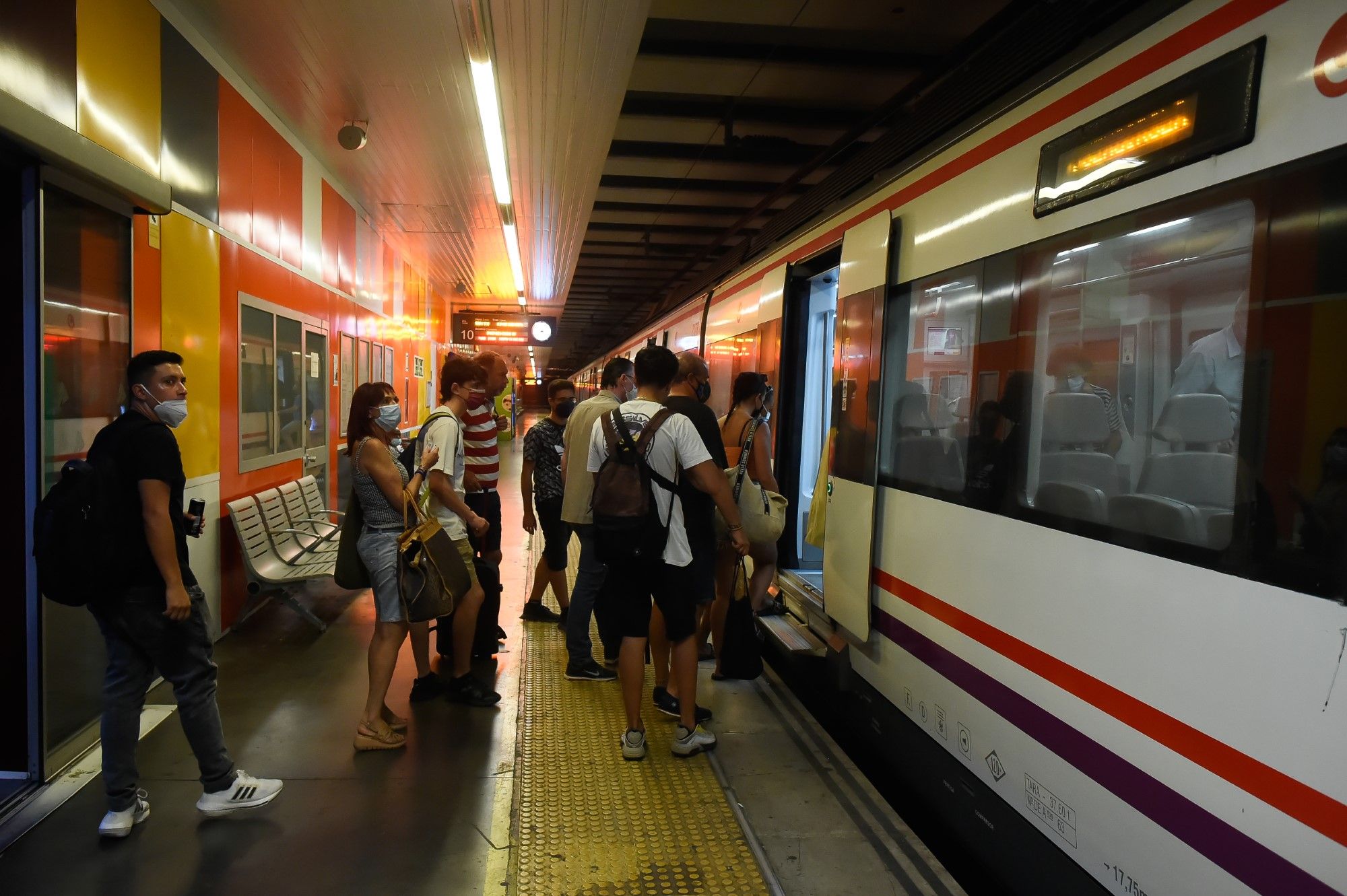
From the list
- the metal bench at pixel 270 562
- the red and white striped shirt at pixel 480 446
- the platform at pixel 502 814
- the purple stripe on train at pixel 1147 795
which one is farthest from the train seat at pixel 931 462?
the metal bench at pixel 270 562

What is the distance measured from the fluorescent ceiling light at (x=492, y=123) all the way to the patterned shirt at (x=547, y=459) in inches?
83.2

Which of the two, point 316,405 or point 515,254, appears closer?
point 316,405

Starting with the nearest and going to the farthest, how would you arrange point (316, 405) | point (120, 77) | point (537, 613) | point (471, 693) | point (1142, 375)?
point (1142, 375) → point (120, 77) → point (471, 693) → point (537, 613) → point (316, 405)

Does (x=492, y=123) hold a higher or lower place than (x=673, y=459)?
higher

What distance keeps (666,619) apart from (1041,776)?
1619 millimetres

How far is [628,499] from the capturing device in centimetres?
339

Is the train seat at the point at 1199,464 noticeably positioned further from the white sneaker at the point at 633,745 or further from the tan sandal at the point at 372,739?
the tan sandal at the point at 372,739

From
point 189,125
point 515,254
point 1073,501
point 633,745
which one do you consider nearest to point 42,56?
point 189,125

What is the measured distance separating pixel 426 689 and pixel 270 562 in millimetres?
1763

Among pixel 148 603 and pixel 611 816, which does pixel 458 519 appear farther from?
pixel 611 816

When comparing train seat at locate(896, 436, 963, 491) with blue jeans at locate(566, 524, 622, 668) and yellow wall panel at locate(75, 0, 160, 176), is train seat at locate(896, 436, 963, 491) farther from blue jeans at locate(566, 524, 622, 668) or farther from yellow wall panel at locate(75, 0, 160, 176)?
yellow wall panel at locate(75, 0, 160, 176)

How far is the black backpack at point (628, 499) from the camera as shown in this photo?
133 inches

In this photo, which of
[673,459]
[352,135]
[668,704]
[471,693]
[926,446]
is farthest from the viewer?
[352,135]

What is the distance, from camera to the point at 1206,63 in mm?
1928
